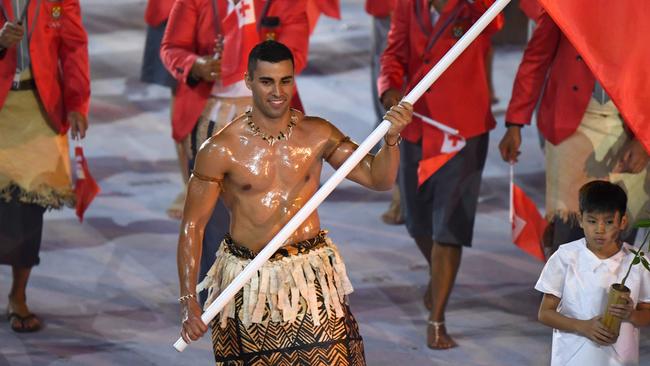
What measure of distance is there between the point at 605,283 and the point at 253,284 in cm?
138

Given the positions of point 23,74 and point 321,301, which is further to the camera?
point 23,74

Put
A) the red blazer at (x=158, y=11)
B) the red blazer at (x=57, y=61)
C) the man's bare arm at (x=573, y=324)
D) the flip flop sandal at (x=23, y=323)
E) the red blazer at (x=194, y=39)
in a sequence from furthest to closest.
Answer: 1. the red blazer at (x=158, y=11)
2. the flip flop sandal at (x=23, y=323)
3. the red blazer at (x=57, y=61)
4. the red blazer at (x=194, y=39)
5. the man's bare arm at (x=573, y=324)

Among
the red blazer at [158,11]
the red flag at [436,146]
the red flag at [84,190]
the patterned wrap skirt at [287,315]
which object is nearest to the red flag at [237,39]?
the red flag at [436,146]

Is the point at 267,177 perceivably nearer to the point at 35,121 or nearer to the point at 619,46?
the point at 619,46

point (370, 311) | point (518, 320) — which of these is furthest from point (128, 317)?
point (518, 320)

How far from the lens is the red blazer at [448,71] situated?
22.6 ft

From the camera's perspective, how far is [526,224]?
696cm

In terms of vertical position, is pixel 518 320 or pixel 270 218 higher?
pixel 270 218

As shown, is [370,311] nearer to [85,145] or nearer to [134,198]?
[134,198]

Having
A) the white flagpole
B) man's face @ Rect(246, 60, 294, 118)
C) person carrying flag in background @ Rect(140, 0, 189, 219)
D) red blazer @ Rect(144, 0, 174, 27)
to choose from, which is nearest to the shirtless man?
man's face @ Rect(246, 60, 294, 118)

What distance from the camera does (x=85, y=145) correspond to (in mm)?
10875

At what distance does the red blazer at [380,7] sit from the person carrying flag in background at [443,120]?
1.79m

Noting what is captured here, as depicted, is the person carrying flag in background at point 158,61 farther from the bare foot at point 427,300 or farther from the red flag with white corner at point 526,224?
the red flag with white corner at point 526,224

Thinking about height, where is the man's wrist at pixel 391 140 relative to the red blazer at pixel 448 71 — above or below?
above
